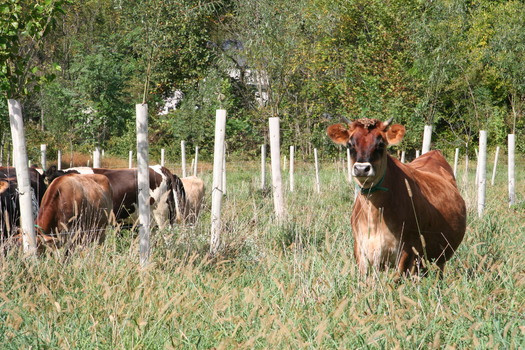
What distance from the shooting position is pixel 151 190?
1055 centimetres

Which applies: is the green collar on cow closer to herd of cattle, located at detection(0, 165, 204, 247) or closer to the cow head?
the cow head

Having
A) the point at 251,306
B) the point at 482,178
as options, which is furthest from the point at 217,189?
the point at 482,178

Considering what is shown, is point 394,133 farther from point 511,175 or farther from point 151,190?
point 511,175

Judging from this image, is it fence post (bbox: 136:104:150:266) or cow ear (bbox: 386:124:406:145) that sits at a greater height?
cow ear (bbox: 386:124:406:145)

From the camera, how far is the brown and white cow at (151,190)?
1010 cm

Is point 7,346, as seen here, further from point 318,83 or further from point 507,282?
point 318,83

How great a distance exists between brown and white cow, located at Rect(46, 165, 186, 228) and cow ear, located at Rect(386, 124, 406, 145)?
551cm

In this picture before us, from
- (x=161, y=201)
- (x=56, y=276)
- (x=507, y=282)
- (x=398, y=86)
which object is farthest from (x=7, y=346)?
(x=398, y=86)

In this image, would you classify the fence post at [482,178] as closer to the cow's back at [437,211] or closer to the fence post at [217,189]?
the cow's back at [437,211]

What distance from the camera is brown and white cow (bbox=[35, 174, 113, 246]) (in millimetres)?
7324

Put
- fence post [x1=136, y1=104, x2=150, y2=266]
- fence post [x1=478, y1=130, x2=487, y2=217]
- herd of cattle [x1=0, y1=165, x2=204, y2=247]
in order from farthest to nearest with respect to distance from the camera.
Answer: fence post [x1=478, y1=130, x2=487, y2=217] < herd of cattle [x1=0, y1=165, x2=204, y2=247] < fence post [x1=136, y1=104, x2=150, y2=266]

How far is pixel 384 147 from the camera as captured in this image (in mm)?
4871

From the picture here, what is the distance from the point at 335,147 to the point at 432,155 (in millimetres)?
17204

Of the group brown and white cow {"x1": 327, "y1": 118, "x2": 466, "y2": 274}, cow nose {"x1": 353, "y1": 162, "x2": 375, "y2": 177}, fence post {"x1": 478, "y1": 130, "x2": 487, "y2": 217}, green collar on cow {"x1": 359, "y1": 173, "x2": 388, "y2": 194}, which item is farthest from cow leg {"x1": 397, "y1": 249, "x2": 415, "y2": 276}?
fence post {"x1": 478, "y1": 130, "x2": 487, "y2": 217}
